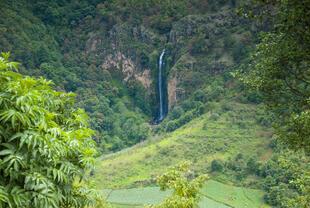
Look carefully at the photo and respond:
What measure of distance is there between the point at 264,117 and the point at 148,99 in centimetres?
2591

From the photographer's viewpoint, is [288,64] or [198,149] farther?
[198,149]

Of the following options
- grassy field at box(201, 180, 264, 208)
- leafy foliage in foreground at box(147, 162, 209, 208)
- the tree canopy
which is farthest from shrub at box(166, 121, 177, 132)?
leafy foliage in foreground at box(147, 162, 209, 208)

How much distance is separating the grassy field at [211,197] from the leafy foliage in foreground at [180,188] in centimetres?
1400

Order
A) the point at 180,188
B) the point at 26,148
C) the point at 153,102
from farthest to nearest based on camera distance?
the point at 153,102
the point at 180,188
the point at 26,148

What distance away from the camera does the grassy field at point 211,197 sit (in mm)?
19516

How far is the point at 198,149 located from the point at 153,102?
874 inches

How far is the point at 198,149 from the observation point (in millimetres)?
28016

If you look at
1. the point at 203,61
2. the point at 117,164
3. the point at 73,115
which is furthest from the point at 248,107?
the point at 73,115

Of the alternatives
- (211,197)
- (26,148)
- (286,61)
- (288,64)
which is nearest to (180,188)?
(26,148)

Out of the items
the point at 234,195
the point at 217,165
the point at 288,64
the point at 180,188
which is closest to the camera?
the point at 180,188

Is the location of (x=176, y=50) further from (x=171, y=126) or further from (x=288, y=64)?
(x=288, y=64)

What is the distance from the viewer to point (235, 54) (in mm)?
35062

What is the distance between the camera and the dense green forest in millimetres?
2504

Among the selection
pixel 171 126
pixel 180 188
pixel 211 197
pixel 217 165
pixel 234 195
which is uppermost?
pixel 180 188
